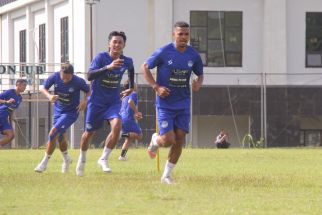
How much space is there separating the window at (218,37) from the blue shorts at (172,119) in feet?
110

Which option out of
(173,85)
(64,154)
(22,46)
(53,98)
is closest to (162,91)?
(173,85)

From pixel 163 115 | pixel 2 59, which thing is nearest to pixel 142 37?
pixel 2 59

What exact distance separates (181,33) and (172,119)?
1254mm

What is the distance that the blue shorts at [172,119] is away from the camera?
49.3ft

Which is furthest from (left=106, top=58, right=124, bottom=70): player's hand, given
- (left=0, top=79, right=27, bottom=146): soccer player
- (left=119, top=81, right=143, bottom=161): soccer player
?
(left=119, top=81, right=143, bottom=161): soccer player

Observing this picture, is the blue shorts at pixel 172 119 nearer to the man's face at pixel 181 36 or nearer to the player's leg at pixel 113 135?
the man's face at pixel 181 36

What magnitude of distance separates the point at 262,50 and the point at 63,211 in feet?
125

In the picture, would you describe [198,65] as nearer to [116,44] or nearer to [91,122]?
[116,44]

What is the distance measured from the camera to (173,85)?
1507cm

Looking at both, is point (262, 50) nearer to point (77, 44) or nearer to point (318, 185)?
point (77, 44)

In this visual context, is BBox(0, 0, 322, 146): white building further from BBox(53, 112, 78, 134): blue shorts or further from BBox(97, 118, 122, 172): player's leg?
BBox(53, 112, 78, 134): blue shorts

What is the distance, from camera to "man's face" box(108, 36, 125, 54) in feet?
55.1

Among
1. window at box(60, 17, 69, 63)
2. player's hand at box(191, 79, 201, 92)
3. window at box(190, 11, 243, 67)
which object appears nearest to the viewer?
player's hand at box(191, 79, 201, 92)

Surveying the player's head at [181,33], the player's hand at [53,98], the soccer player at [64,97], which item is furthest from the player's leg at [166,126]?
the soccer player at [64,97]
